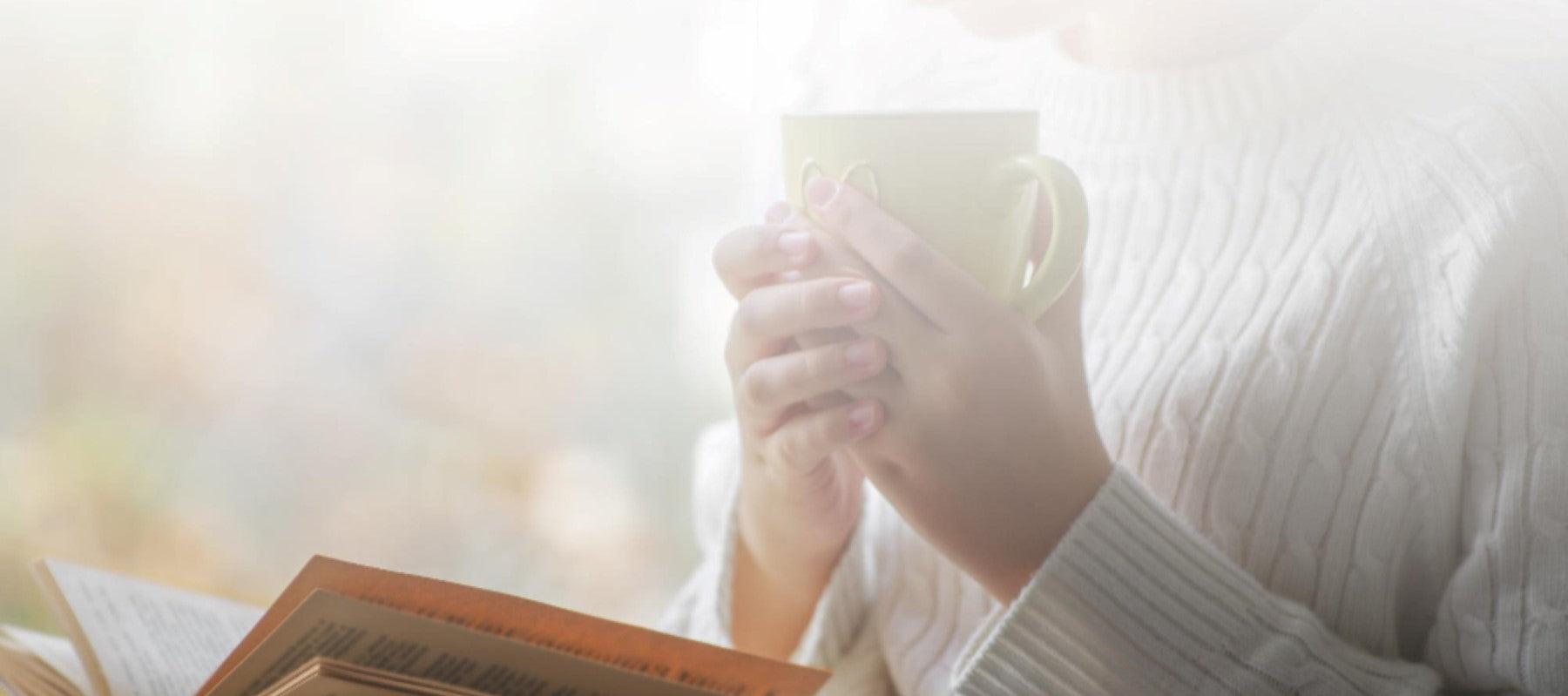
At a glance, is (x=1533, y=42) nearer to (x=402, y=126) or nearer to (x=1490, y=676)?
(x=1490, y=676)

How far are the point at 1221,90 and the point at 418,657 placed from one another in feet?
1.91

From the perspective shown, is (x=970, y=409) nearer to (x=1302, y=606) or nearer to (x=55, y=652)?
(x=1302, y=606)

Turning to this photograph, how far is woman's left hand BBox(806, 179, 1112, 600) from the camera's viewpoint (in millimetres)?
506

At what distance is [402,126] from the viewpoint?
1.58 metres

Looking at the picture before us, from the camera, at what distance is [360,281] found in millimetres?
1598

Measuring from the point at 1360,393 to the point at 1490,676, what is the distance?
0.16 m

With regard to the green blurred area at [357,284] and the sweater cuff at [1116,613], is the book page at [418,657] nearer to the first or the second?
the sweater cuff at [1116,613]

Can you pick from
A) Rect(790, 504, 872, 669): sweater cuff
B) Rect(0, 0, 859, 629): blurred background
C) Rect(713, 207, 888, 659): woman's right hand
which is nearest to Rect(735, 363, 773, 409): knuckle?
Rect(713, 207, 888, 659): woman's right hand

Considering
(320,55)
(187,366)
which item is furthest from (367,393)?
(320,55)

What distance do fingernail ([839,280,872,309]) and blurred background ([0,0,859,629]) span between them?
0.94 meters

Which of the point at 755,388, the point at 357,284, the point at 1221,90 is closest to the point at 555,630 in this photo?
the point at 755,388

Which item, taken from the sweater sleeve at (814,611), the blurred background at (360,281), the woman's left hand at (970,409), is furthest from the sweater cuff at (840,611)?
the blurred background at (360,281)

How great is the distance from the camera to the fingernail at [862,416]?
21.2 inches

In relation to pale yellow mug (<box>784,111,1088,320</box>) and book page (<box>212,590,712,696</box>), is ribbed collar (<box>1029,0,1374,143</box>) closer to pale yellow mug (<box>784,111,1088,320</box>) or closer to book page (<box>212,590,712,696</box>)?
pale yellow mug (<box>784,111,1088,320</box>)
